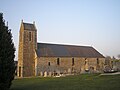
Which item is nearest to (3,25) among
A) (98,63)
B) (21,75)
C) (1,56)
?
(1,56)

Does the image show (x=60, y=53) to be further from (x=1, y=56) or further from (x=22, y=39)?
(x=1, y=56)

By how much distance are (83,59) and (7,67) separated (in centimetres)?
4604

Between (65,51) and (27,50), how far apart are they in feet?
39.0

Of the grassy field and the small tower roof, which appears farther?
the small tower roof

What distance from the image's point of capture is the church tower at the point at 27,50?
51.8m

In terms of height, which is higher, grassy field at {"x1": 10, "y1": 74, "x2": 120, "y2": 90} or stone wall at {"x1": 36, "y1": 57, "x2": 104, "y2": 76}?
Answer: stone wall at {"x1": 36, "y1": 57, "x2": 104, "y2": 76}

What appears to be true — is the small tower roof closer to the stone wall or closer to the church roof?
the church roof

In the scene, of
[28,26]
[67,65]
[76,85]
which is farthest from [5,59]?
[67,65]

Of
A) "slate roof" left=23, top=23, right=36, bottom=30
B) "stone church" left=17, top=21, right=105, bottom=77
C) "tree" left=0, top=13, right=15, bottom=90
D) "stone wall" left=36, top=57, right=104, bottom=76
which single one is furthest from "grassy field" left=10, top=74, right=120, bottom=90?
"slate roof" left=23, top=23, right=36, bottom=30

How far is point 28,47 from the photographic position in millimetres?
53219

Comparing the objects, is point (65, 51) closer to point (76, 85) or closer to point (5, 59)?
point (76, 85)

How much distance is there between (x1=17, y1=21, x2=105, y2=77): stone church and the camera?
2051 inches

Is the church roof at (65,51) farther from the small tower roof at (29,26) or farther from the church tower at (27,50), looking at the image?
the small tower roof at (29,26)

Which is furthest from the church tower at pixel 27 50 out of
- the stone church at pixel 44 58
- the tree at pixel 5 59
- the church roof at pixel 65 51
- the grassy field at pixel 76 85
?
the tree at pixel 5 59
